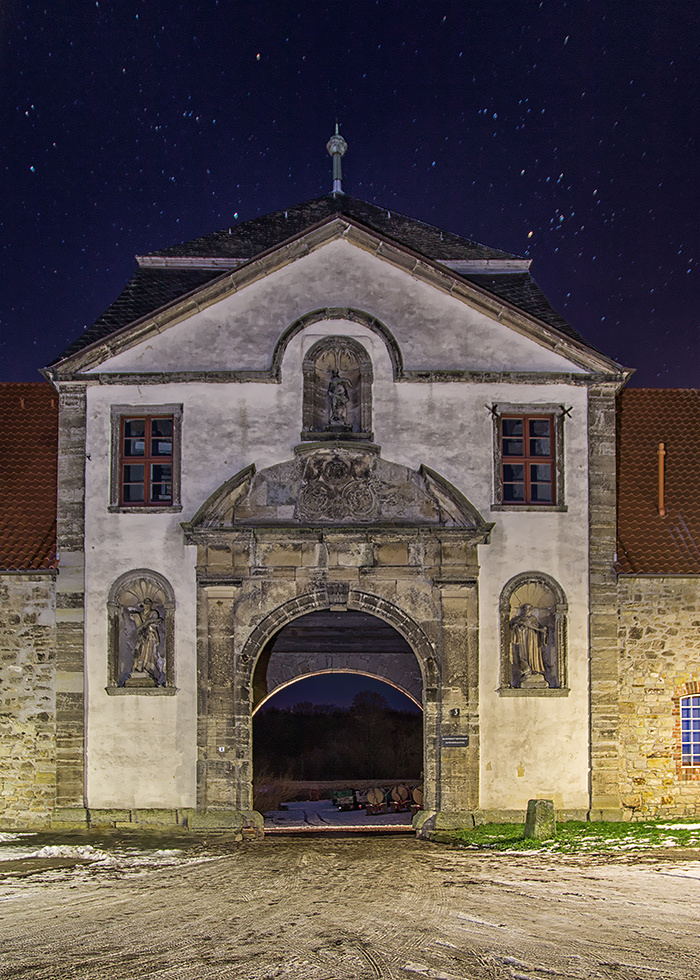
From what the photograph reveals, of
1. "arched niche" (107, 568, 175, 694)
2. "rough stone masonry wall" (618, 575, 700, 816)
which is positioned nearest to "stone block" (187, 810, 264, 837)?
"arched niche" (107, 568, 175, 694)

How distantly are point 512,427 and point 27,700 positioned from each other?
350 inches

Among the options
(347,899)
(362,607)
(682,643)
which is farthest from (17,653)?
(682,643)

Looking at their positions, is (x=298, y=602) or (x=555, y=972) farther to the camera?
(x=298, y=602)

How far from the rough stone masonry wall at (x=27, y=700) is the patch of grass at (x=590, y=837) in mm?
6525

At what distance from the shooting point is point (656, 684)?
16453mm

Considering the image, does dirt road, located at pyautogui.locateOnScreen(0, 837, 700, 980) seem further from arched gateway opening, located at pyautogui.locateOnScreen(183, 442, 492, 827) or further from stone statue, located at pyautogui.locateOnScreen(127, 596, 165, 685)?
stone statue, located at pyautogui.locateOnScreen(127, 596, 165, 685)

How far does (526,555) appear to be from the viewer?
16.4 m

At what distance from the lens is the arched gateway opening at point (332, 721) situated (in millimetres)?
A: 19609

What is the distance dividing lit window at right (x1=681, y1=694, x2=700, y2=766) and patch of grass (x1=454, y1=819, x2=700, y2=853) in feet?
3.24

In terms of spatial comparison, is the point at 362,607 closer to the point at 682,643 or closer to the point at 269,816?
the point at 682,643

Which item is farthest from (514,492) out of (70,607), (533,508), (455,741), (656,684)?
(70,607)

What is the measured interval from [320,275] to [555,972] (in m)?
11.4

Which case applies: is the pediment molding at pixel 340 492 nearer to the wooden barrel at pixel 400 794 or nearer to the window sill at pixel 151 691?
the window sill at pixel 151 691

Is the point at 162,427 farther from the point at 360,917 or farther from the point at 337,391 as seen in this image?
the point at 360,917
